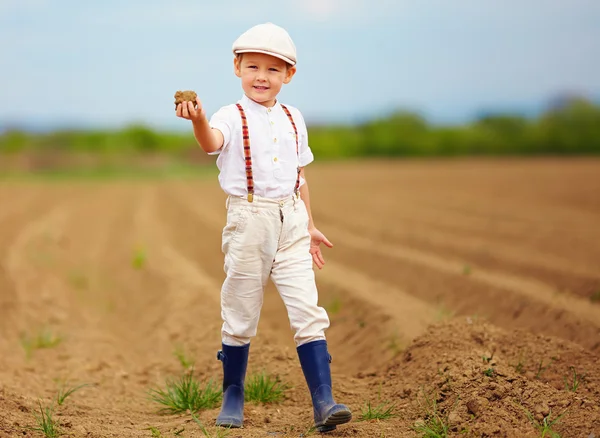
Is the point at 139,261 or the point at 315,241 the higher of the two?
the point at 315,241

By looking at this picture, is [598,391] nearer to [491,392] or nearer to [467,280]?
[491,392]

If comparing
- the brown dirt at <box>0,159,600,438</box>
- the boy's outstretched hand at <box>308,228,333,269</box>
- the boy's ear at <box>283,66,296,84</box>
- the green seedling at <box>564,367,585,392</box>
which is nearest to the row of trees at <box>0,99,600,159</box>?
the brown dirt at <box>0,159,600,438</box>

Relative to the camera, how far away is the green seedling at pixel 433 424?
3.78 meters

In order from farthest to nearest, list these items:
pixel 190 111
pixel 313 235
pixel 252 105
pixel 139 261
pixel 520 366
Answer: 1. pixel 139 261
2. pixel 520 366
3. pixel 313 235
4. pixel 252 105
5. pixel 190 111

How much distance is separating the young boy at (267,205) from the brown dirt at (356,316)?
400mm

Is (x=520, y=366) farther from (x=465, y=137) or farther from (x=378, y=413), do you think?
(x=465, y=137)

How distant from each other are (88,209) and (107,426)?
47.1 feet

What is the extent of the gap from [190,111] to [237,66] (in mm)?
586

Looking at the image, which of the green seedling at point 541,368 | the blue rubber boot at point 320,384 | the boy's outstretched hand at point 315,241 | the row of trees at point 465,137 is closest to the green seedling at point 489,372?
the green seedling at point 541,368

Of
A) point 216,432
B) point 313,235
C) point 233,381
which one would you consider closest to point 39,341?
point 233,381

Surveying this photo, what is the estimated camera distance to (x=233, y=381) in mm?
4348

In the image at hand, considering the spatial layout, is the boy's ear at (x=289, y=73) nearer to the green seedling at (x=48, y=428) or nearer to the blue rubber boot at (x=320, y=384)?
the blue rubber boot at (x=320, y=384)

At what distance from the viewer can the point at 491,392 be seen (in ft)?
13.3

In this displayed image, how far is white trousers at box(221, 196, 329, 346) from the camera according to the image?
13.3 feet
